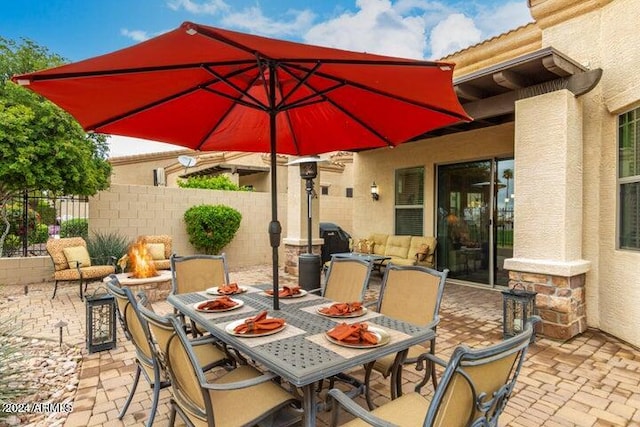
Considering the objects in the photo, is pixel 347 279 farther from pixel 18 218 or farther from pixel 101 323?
pixel 18 218

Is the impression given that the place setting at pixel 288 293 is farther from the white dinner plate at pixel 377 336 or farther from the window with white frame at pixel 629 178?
the window with white frame at pixel 629 178

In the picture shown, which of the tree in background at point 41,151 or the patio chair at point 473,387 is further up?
the tree in background at point 41,151

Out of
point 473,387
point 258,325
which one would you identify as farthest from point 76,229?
point 473,387

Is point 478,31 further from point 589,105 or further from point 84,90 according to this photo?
point 84,90

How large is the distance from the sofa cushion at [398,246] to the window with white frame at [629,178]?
12.2 ft

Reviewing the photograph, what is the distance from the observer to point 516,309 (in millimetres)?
3947

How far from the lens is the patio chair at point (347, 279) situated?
3.25 m

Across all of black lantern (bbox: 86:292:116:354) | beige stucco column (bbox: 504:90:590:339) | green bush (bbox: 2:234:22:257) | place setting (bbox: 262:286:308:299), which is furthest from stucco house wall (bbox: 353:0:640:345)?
green bush (bbox: 2:234:22:257)

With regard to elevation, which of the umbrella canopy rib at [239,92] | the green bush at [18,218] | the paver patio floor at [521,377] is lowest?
the paver patio floor at [521,377]

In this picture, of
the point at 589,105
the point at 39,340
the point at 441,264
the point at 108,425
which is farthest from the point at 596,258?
the point at 39,340

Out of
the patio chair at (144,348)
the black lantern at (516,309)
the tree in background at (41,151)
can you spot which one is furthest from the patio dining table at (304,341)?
the tree in background at (41,151)

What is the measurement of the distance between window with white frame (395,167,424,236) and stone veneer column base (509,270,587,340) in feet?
11.6

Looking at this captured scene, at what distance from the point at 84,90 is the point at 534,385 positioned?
13.2ft

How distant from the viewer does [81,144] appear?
6336 mm
